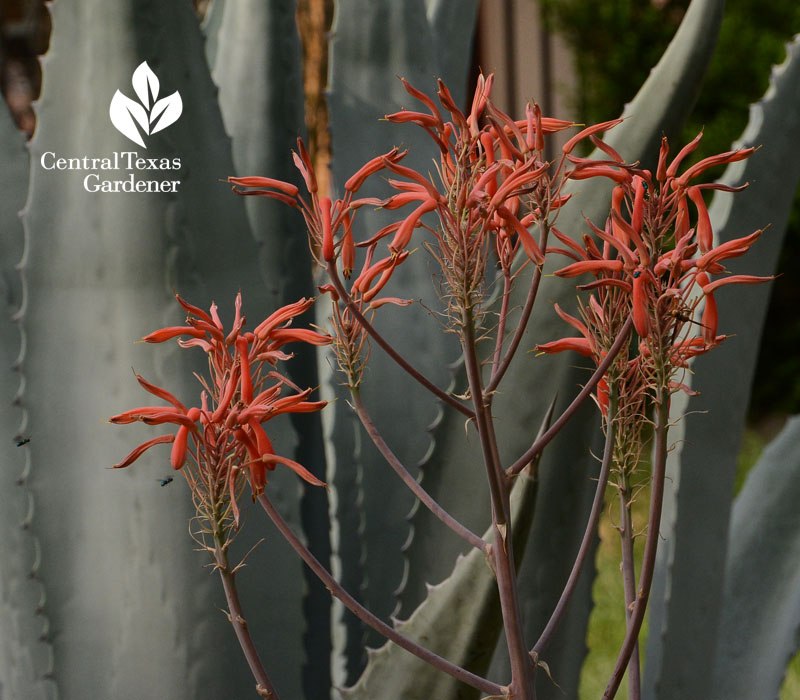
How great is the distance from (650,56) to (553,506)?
8.86ft

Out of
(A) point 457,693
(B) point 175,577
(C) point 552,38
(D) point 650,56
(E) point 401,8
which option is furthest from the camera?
(C) point 552,38

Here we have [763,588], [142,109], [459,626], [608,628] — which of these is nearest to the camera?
[459,626]

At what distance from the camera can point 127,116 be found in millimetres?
639

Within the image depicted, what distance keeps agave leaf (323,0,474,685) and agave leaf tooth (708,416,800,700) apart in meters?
0.34

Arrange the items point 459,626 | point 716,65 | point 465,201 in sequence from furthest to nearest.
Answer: point 716,65 → point 459,626 → point 465,201

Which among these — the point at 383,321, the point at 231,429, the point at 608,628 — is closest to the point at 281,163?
the point at 383,321

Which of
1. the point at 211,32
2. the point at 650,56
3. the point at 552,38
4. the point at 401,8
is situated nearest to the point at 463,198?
the point at 401,8

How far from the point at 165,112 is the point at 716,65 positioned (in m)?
2.77

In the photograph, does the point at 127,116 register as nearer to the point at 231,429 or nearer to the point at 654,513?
the point at 231,429

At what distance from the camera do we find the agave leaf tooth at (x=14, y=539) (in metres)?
0.69

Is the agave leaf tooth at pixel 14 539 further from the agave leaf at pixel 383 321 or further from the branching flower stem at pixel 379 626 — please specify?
the branching flower stem at pixel 379 626

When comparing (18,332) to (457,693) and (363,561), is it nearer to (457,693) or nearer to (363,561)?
(363,561)

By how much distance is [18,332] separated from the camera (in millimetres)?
721

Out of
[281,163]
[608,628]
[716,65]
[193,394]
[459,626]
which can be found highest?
[716,65]
